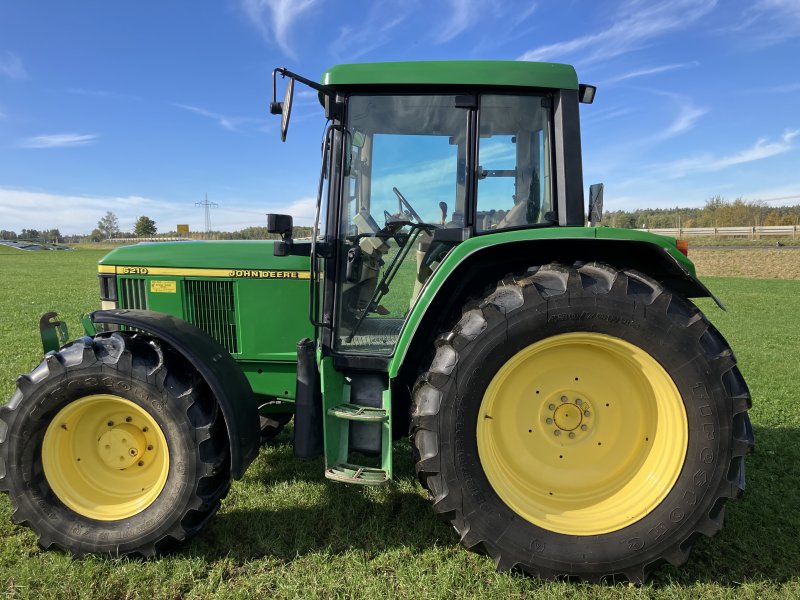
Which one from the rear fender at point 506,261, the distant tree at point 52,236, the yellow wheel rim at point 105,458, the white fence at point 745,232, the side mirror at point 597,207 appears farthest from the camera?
the distant tree at point 52,236

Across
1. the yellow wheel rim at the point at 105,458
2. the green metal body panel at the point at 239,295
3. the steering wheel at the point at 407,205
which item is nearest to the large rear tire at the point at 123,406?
the yellow wheel rim at the point at 105,458

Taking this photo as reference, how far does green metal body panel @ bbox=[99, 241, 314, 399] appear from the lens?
3.23m

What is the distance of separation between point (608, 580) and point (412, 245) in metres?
1.86

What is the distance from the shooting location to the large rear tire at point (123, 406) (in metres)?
2.48

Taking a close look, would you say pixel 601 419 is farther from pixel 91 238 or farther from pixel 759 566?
pixel 91 238

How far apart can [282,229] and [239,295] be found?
784 mm

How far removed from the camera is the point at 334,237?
2773 millimetres

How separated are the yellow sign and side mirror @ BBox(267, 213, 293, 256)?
37.0 inches

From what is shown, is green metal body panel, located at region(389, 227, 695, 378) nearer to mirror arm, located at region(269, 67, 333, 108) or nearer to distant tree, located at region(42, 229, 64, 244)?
mirror arm, located at region(269, 67, 333, 108)

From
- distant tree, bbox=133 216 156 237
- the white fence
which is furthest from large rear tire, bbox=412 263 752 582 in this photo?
distant tree, bbox=133 216 156 237

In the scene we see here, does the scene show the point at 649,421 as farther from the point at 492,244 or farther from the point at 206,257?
the point at 206,257

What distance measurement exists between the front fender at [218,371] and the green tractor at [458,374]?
12 mm

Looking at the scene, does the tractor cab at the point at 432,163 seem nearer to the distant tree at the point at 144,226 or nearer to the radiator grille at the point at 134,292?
the radiator grille at the point at 134,292

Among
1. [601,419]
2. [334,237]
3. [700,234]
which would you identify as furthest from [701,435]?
[700,234]
